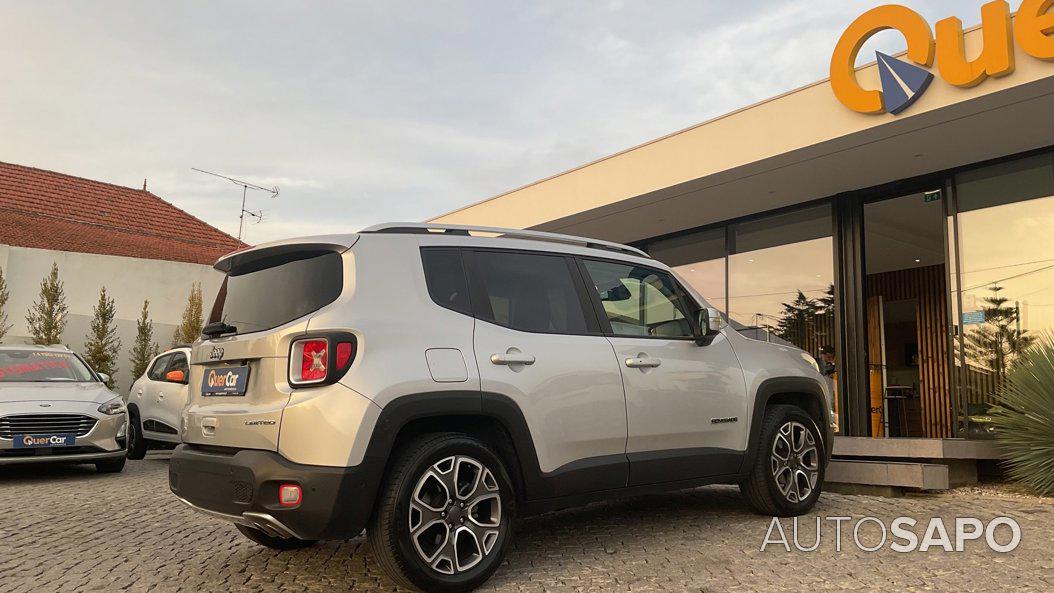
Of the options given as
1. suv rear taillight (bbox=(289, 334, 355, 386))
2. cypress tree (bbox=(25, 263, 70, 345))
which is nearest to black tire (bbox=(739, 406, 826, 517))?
suv rear taillight (bbox=(289, 334, 355, 386))

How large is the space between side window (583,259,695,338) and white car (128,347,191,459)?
7268mm

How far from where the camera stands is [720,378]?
5125 mm

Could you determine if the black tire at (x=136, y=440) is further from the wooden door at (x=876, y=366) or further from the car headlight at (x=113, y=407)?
the wooden door at (x=876, y=366)

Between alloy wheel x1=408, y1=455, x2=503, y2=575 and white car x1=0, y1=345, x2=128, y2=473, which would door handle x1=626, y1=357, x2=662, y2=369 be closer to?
alloy wheel x1=408, y1=455, x2=503, y2=575

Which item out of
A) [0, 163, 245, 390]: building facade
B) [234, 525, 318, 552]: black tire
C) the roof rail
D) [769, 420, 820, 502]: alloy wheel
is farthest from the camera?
[0, 163, 245, 390]: building facade

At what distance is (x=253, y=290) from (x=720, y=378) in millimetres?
2953

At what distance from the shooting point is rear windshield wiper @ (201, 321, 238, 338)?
4.12 metres

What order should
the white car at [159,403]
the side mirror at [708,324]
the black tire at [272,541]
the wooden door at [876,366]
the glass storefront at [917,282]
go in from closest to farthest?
the black tire at [272,541]
the side mirror at [708,324]
the glass storefront at [917,282]
the white car at [159,403]
the wooden door at [876,366]

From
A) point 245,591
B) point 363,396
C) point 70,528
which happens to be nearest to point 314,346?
point 363,396

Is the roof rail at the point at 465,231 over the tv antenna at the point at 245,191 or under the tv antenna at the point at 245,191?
under

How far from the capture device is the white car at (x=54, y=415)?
8.41m

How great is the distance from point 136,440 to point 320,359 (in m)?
9.28

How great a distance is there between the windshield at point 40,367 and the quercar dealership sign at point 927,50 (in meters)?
9.62

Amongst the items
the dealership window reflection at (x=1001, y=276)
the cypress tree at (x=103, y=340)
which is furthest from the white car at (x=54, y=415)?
the cypress tree at (x=103, y=340)
